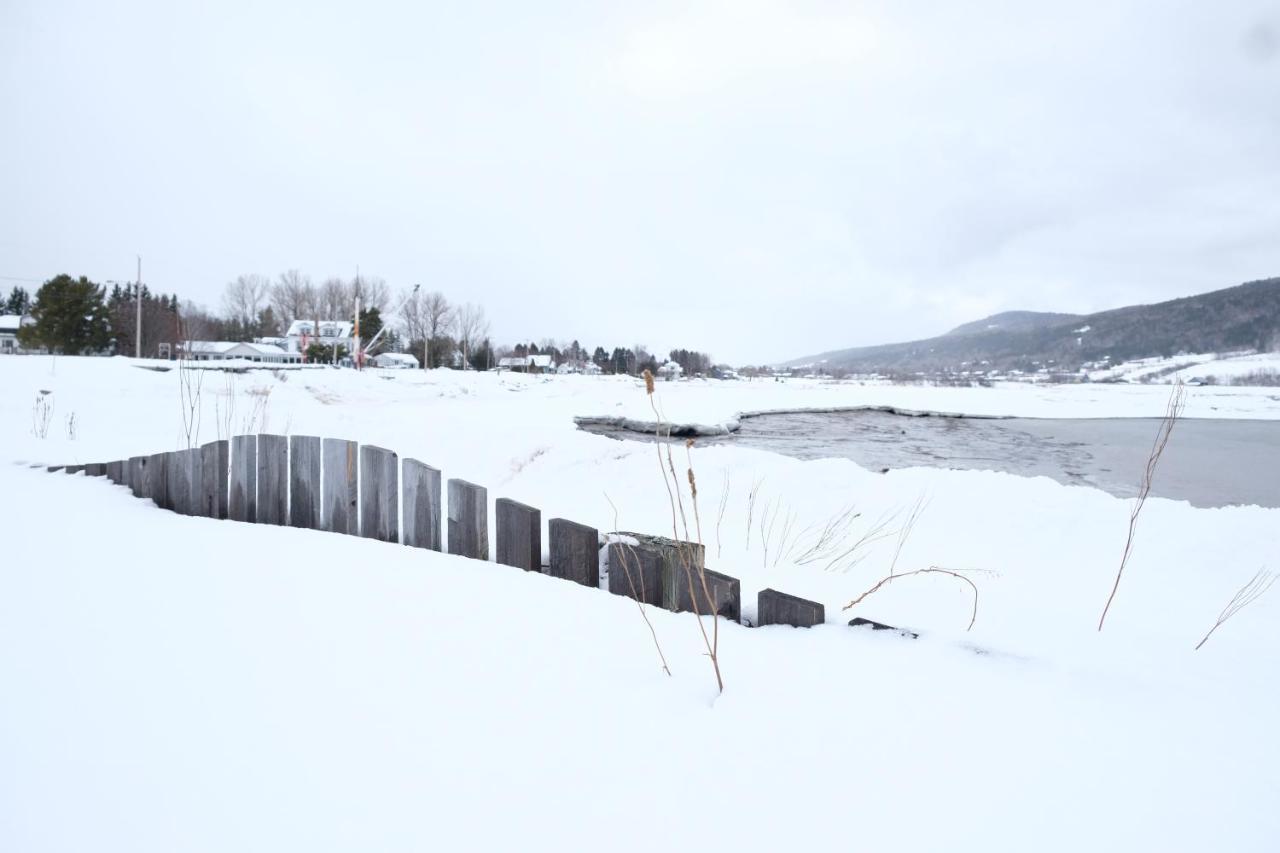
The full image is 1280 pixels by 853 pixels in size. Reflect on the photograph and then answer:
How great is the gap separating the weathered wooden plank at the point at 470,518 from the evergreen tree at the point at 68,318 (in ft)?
181

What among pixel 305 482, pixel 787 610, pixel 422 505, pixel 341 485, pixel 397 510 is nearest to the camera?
pixel 787 610

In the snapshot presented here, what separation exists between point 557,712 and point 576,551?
873 mm

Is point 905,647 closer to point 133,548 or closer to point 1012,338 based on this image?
point 133,548

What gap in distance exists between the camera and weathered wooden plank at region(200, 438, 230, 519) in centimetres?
320

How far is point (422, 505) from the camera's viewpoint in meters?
2.68

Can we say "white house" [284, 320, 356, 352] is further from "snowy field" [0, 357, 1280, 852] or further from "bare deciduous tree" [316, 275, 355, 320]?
"snowy field" [0, 357, 1280, 852]

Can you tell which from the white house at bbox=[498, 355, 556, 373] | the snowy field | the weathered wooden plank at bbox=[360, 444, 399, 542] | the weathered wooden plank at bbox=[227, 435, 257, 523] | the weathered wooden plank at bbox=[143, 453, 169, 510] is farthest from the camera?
the white house at bbox=[498, 355, 556, 373]

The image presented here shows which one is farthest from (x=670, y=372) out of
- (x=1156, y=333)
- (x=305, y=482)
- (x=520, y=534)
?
(x=1156, y=333)

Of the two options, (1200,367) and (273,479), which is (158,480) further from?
(1200,367)

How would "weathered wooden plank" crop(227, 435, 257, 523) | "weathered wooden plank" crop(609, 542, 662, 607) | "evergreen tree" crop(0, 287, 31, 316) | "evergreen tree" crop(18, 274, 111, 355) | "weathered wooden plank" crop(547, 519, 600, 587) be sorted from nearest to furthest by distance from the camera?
"weathered wooden plank" crop(609, 542, 662, 607)
"weathered wooden plank" crop(547, 519, 600, 587)
"weathered wooden plank" crop(227, 435, 257, 523)
"evergreen tree" crop(18, 274, 111, 355)
"evergreen tree" crop(0, 287, 31, 316)

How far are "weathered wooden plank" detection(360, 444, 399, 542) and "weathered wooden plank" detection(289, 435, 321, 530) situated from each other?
345 millimetres

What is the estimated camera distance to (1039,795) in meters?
1.18

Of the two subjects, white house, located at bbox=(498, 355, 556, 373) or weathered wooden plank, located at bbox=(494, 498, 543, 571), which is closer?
weathered wooden plank, located at bbox=(494, 498, 543, 571)

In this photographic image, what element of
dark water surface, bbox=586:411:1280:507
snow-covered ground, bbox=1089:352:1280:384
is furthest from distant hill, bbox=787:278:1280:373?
dark water surface, bbox=586:411:1280:507
